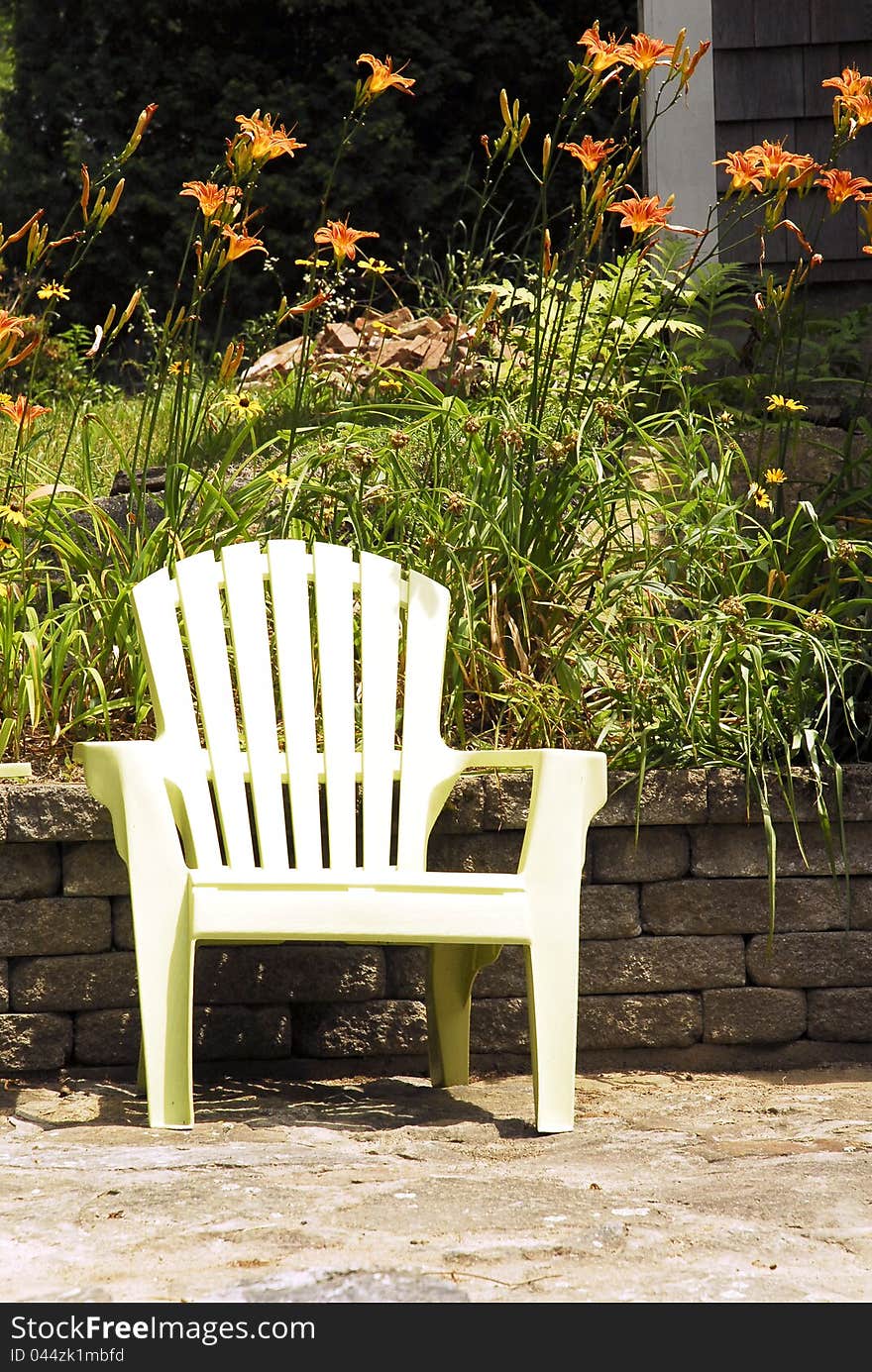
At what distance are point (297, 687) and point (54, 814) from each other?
1.68ft

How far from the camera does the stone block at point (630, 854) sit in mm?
2805

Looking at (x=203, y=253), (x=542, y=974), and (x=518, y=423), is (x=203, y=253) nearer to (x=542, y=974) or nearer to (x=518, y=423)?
(x=518, y=423)

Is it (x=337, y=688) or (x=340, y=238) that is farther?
(x=340, y=238)

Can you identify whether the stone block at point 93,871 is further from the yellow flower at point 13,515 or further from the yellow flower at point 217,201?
the yellow flower at point 217,201

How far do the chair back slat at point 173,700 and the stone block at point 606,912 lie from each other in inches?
30.2

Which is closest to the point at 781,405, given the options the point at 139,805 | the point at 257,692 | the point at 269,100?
the point at 257,692

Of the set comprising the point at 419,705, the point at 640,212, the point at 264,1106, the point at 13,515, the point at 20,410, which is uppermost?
the point at 640,212

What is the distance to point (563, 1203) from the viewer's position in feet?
6.26

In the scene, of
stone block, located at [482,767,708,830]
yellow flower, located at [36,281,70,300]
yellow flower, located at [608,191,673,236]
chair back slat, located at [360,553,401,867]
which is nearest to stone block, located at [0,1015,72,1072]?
chair back slat, located at [360,553,401,867]

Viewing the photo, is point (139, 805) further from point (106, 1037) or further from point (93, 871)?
point (106, 1037)

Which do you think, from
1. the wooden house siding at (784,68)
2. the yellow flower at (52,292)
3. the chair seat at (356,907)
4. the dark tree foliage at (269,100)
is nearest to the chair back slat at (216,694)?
the chair seat at (356,907)

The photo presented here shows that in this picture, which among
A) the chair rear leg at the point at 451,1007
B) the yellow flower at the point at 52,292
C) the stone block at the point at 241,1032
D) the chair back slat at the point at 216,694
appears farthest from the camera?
the yellow flower at the point at 52,292

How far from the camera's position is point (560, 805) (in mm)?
2441

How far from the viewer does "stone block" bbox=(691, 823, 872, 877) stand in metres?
2.83
